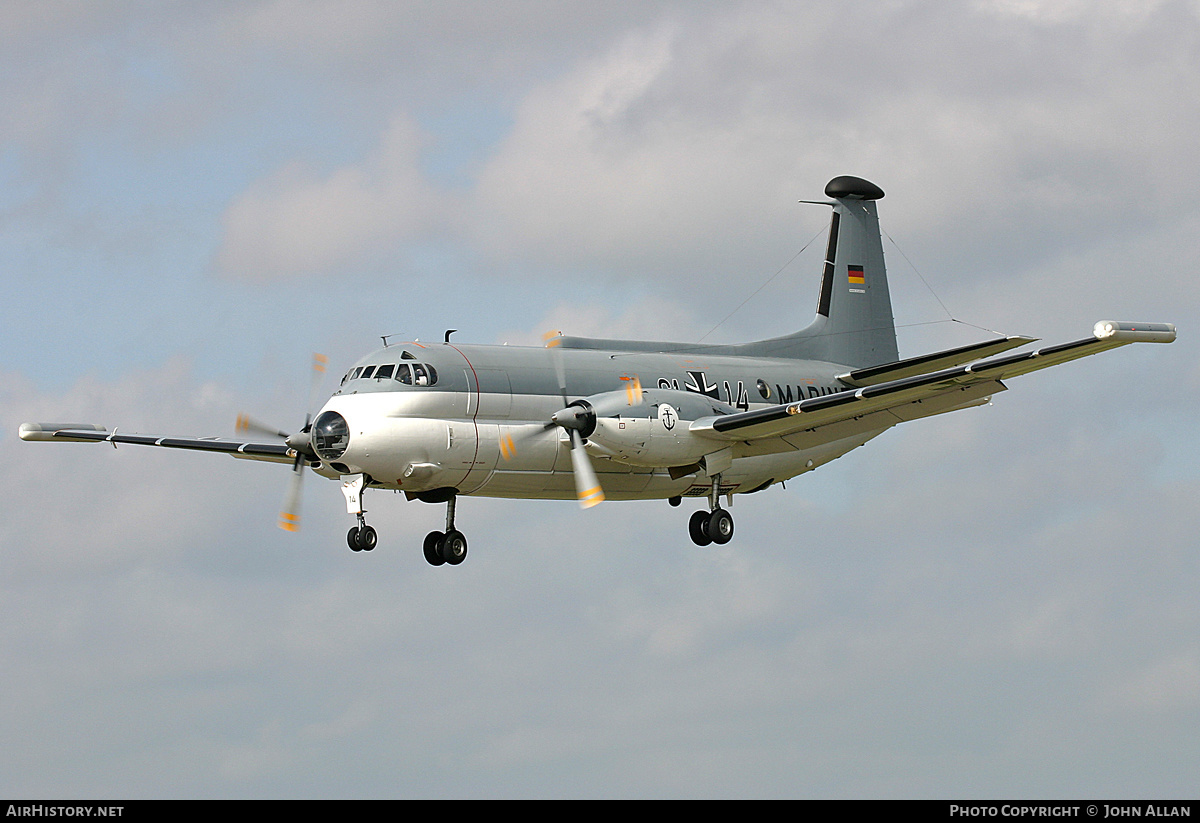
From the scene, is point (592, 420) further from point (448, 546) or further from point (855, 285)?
point (855, 285)

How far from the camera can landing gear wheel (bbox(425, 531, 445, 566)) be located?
100 ft

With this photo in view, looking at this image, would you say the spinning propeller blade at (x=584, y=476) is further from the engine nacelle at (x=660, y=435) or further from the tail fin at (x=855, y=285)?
the tail fin at (x=855, y=285)

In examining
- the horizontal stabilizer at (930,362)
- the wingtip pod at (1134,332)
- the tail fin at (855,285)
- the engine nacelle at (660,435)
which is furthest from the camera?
the tail fin at (855,285)

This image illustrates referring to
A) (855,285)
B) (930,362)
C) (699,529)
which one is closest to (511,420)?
(699,529)

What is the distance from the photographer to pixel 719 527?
32750 millimetres

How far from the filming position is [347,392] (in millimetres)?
28844

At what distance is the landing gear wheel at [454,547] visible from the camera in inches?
1203

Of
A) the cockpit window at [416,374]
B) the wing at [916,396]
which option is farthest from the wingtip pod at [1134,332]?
the cockpit window at [416,374]

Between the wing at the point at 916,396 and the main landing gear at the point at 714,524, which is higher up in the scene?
the wing at the point at 916,396

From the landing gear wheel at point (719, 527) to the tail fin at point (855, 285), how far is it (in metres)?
6.91

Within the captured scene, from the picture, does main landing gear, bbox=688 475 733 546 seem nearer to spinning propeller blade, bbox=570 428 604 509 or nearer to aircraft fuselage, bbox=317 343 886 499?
aircraft fuselage, bbox=317 343 886 499

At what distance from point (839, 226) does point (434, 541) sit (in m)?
14.4
